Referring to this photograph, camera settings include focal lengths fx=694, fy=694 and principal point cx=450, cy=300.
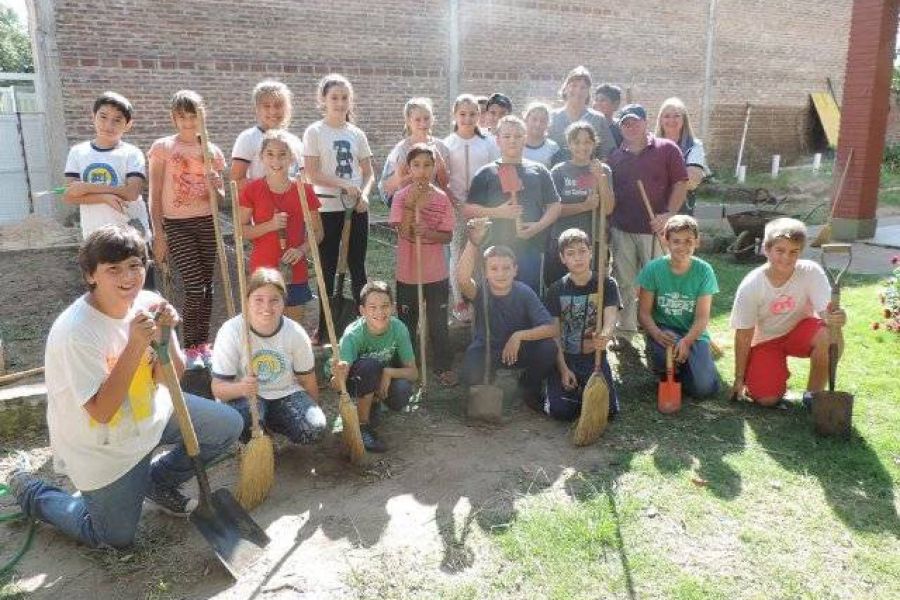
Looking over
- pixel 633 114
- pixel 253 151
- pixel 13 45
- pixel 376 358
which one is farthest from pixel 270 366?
pixel 13 45

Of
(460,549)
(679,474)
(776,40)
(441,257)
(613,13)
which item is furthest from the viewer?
(776,40)

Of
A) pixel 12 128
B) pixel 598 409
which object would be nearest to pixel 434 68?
pixel 12 128

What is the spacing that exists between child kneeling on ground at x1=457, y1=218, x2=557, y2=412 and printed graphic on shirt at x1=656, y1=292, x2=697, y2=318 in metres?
0.83

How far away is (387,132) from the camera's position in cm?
1214

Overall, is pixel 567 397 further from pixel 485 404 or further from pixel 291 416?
pixel 291 416

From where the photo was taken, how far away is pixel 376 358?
3.92 m

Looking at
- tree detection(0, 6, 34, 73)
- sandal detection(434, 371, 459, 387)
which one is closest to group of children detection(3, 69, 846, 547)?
sandal detection(434, 371, 459, 387)

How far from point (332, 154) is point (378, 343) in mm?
1460

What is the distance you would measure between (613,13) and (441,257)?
1192 cm

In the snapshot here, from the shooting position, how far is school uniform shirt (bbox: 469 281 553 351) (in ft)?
14.0

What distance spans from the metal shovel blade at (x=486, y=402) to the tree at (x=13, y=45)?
1426 inches

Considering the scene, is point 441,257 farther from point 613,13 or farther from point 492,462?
point 613,13

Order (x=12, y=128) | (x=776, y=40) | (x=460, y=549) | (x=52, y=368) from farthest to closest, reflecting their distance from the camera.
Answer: (x=776, y=40) → (x=12, y=128) → (x=460, y=549) → (x=52, y=368)

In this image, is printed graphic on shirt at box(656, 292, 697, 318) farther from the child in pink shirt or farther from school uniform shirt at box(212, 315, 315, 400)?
school uniform shirt at box(212, 315, 315, 400)
